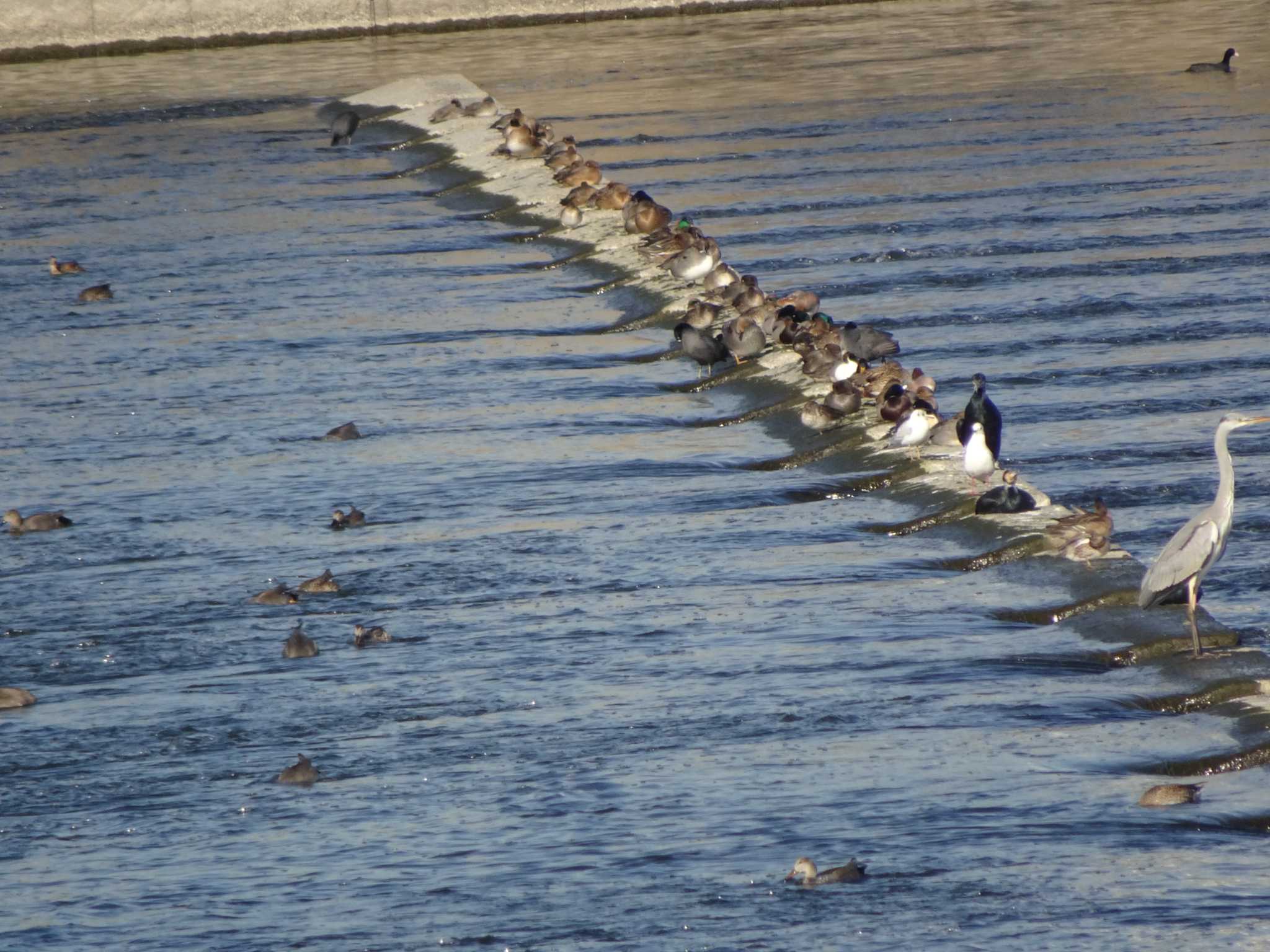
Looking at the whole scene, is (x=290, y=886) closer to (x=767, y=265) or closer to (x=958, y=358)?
(x=958, y=358)

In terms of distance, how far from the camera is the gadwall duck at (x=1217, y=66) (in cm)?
2388

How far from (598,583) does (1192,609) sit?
102 inches

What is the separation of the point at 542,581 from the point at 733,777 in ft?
7.50

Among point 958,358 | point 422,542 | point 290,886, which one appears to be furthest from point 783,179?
point 290,886

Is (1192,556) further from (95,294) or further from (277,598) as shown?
(95,294)

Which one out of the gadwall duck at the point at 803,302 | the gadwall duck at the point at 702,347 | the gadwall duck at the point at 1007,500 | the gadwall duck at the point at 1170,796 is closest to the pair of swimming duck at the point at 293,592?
the gadwall duck at the point at 1007,500

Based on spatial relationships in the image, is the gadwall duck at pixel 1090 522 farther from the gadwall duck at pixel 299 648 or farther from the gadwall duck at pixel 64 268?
the gadwall duck at pixel 64 268

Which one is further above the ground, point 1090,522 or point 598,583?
point 1090,522

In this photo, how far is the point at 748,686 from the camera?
8.03m

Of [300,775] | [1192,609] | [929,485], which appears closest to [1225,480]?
[1192,609]

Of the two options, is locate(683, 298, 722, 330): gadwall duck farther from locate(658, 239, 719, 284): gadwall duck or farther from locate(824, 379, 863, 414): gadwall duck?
locate(824, 379, 863, 414): gadwall duck

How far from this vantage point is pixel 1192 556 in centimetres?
782

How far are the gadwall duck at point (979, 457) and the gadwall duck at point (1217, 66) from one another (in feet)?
50.4

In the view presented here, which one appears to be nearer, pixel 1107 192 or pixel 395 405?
pixel 395 405
